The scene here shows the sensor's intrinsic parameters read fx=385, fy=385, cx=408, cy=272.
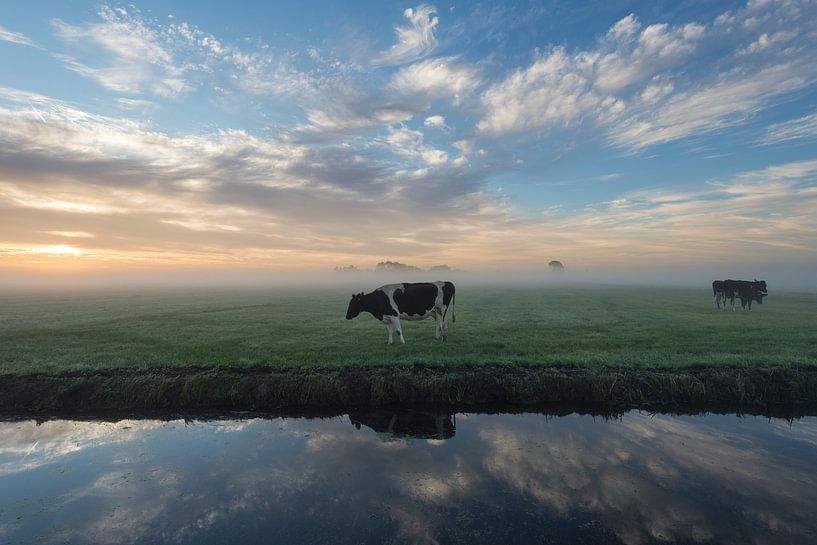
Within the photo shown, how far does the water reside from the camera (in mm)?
6445

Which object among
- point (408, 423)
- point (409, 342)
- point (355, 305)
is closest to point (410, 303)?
point (409, 342)

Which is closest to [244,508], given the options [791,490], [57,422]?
[57,422]

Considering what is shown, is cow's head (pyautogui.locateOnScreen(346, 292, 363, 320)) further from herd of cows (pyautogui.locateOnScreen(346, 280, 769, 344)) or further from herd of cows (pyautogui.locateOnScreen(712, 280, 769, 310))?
herd of cows (pyautogui.locateOnScreen(712, 280, 769, 310))

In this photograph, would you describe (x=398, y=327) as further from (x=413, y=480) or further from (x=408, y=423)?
(x=413, y=480)

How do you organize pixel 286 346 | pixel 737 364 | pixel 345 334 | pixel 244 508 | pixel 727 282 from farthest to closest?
pixel 727 282 < pixel 345 334 < pixel 286 346 < pixel 737 364 < pixel 244 508

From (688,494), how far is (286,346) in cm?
1507

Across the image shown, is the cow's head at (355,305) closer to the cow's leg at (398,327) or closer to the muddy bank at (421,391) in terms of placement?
the cow's leg at (398,327)

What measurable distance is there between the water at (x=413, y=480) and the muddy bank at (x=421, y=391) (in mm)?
1045

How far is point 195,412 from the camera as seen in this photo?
11992mm

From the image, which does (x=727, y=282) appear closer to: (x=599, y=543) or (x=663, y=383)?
(x=663, y=383)

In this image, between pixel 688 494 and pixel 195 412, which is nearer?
pixel 688 494

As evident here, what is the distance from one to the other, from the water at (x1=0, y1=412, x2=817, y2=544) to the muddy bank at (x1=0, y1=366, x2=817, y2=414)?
104cm

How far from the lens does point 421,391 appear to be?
493 inches

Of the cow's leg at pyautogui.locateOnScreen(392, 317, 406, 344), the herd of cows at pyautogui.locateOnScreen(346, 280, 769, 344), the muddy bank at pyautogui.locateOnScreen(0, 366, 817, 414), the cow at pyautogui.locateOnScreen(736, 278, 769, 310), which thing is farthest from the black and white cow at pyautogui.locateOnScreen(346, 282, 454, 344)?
the cow at pyautogui.locateOnScreen(736, 278, 769, 310)
